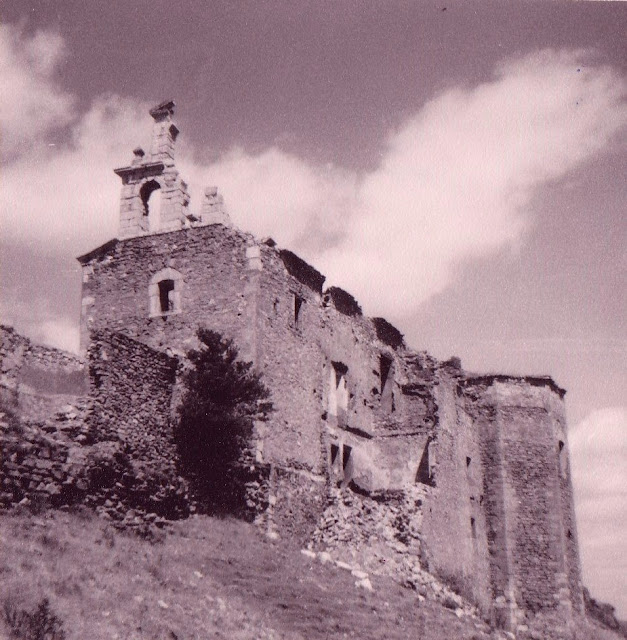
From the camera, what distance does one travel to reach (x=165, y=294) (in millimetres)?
24781

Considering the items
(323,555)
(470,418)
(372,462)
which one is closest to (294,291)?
(372,462)

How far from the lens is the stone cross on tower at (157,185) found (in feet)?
83.7

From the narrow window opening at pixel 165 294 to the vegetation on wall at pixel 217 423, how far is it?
3.36m

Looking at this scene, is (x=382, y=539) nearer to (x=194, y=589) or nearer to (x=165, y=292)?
(x=165, y=292)

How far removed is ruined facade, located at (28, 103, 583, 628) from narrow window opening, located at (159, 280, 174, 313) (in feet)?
0.21

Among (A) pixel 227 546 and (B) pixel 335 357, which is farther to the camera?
(B) pixel 335 357

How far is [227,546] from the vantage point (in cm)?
1739

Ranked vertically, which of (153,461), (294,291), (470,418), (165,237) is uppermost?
(165,237)

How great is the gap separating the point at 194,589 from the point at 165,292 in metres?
12.7

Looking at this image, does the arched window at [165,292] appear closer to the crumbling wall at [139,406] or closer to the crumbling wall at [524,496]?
the crumbling wall at [139,406]

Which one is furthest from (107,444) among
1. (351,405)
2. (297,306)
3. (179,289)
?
(351,405)

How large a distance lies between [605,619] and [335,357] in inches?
671

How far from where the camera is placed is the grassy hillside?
10.8 meters

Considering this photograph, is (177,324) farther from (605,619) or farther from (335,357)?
(605,619)
